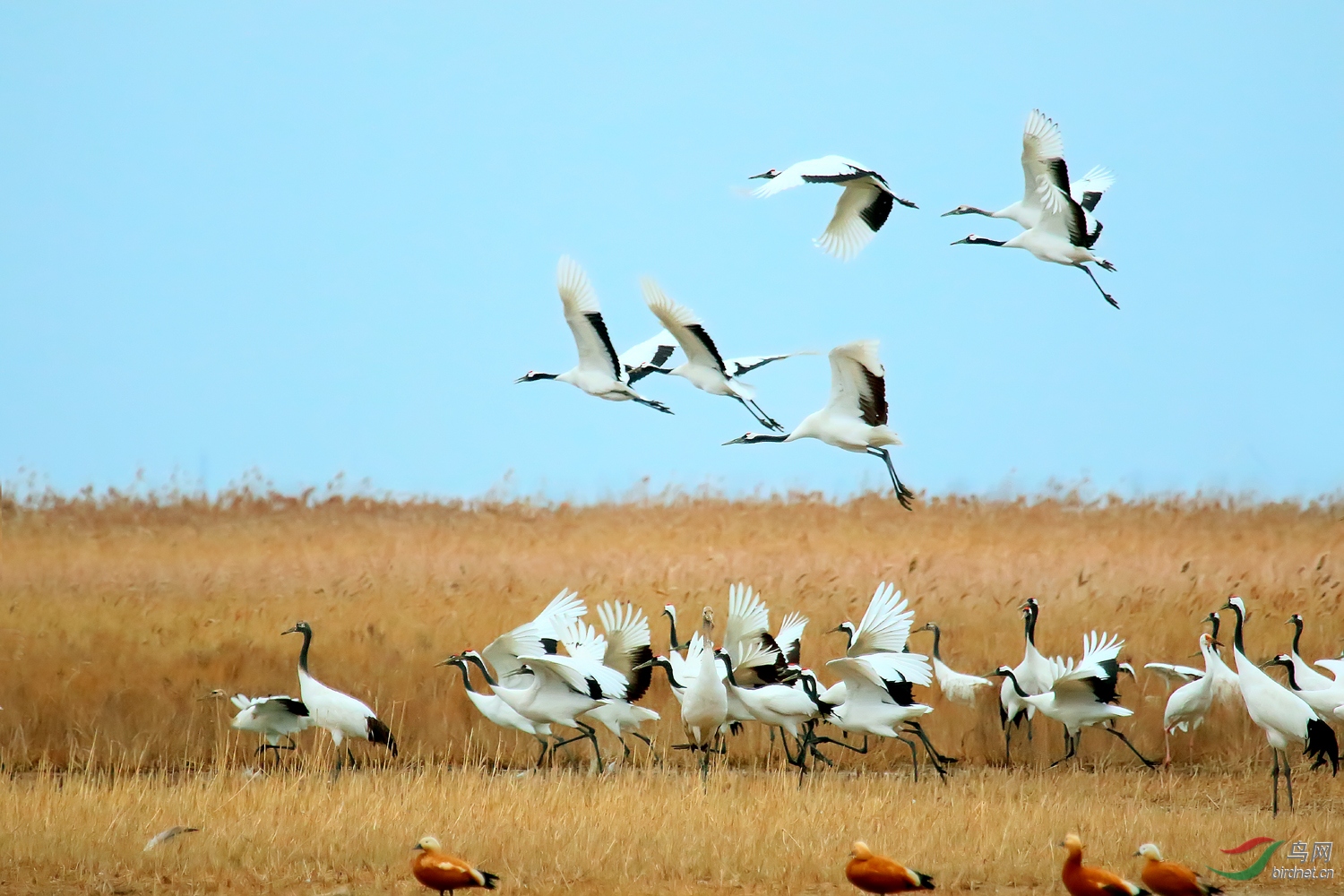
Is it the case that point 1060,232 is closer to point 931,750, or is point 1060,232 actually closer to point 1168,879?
point 931,750

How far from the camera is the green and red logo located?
7.66 meters

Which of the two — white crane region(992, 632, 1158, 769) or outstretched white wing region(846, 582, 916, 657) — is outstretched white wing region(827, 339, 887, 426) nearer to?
outstretched white wing region(846, 582, 916, 657)

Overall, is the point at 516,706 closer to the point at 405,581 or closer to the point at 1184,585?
the point at 405,581

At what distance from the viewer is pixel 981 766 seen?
37.4ft

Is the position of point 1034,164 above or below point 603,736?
above

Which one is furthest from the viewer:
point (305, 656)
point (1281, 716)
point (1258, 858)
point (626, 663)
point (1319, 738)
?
point (626, 663)

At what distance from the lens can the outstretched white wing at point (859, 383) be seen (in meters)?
9.97

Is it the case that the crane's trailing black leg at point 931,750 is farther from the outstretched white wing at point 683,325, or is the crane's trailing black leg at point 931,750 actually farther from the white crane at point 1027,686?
the outstretched white wing at point 683,325

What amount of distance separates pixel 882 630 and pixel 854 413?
1596mm

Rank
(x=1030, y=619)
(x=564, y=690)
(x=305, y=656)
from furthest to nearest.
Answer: (x=1030, y=619)
(x=305, y=656)
(x=564, y=690)

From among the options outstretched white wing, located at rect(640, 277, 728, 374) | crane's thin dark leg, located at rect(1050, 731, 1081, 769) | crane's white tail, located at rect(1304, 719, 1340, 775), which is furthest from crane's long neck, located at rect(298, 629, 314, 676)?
crane's white tail, located at rect(1304, 719, 1340, 775)

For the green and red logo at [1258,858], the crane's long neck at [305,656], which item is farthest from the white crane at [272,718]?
the green and red logo at [1258,858]

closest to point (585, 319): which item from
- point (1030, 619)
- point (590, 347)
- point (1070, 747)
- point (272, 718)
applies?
point (590, 347)

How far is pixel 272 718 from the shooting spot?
1027cm
